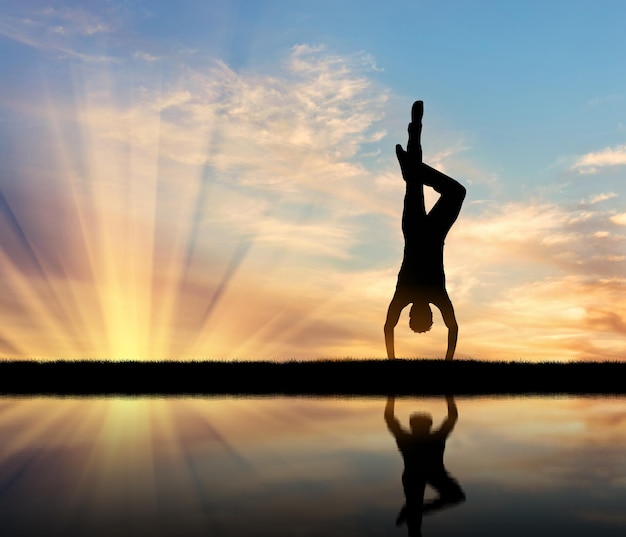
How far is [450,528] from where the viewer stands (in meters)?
4.88

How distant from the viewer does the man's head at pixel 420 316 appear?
68.3ft

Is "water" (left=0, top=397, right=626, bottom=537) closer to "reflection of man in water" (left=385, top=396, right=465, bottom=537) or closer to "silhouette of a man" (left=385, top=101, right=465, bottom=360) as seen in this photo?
"reflection of man in water" (left=385, top=396, right=465, bottom=537)

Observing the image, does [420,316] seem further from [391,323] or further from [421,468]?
[421,468]

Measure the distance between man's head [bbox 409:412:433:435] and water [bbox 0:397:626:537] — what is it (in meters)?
0.17

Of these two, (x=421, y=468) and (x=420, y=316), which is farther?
(x=420, y=316)

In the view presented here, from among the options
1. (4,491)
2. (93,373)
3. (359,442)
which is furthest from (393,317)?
(4,491)

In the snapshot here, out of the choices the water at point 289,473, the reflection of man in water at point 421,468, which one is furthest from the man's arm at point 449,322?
the reflection of man in water at point 421,468

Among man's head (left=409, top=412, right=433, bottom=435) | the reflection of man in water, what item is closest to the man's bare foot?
man's head (left=409, top=412, right=433, bottom=435)

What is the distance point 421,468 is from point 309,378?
35.6ft

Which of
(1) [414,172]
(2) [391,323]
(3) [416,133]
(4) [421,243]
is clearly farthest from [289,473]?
(3) [416,133]

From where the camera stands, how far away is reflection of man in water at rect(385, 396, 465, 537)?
5.33 m

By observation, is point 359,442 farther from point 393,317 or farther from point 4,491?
point 393,317

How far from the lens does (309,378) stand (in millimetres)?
17641

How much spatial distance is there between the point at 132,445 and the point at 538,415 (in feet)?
21.3
